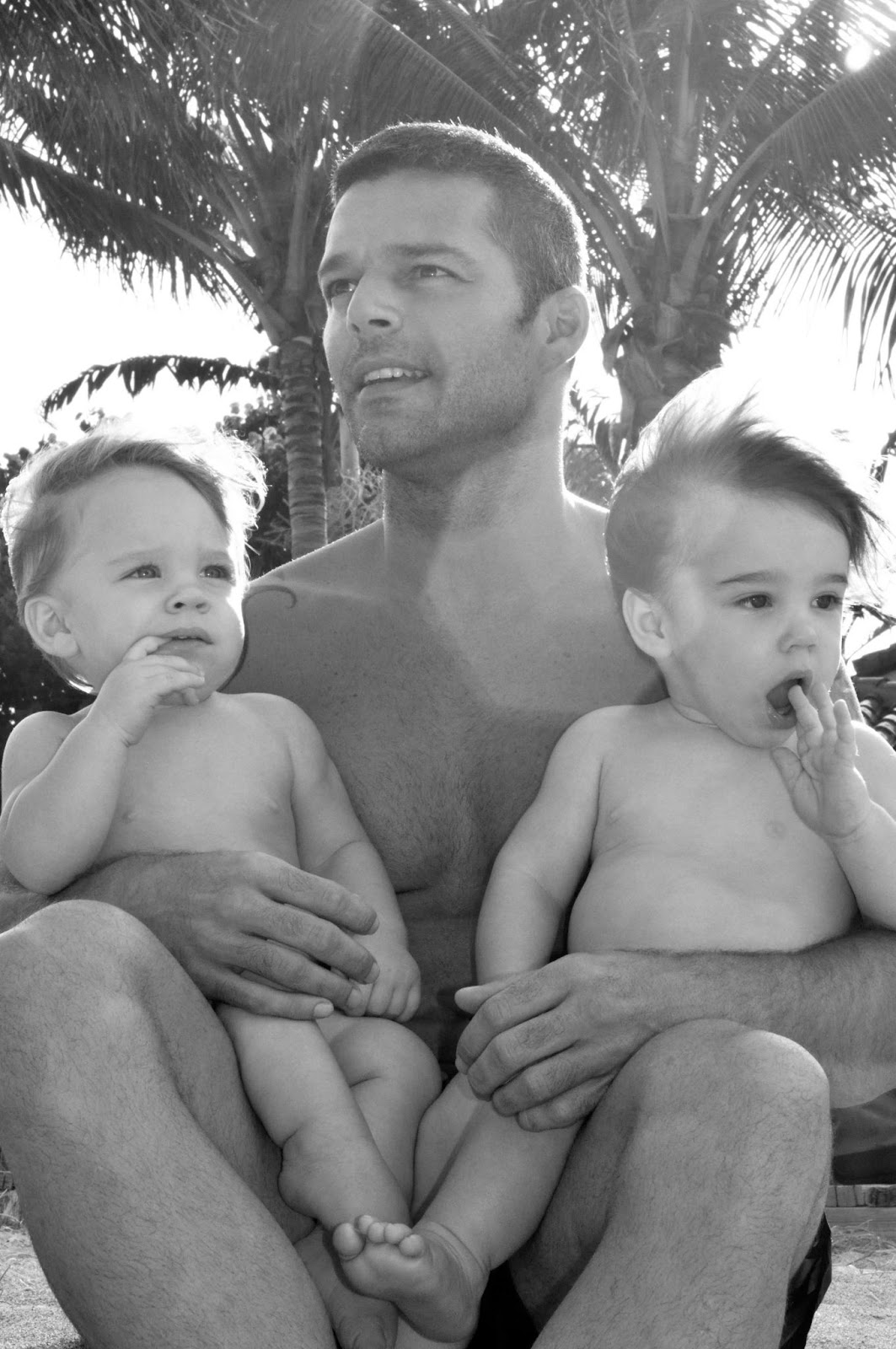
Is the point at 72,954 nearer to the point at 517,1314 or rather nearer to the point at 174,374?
the point at 517,1314

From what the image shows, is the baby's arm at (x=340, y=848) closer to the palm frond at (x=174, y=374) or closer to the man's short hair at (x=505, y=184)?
the man's short hair at (x=505, y=184)

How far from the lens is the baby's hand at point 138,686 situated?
92.0 inches

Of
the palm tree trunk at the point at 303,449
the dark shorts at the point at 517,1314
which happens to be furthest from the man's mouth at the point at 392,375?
the palm tree trunk at the point at 303,449

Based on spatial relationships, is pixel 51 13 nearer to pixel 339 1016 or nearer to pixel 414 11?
pixel 414 11

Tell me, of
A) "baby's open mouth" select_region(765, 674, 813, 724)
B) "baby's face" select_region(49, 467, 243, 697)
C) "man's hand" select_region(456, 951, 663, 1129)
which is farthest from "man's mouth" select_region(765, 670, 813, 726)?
"baby's face" select_region(49, 467, 243, 697)

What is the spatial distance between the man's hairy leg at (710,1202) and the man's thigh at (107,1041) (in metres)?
0.55

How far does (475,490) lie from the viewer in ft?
10.0

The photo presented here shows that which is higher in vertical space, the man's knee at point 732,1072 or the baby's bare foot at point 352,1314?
the man's knee at point 732,1072

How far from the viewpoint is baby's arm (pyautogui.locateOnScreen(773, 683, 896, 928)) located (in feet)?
6.95

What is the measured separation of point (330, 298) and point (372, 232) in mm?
246

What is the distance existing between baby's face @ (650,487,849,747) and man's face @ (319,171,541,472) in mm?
702

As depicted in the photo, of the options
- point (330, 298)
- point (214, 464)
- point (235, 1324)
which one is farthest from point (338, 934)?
point (330, 298)

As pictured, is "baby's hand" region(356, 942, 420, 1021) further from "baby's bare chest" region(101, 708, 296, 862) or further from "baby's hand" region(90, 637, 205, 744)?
"baby's hand" region(90, 637, 205, 744)

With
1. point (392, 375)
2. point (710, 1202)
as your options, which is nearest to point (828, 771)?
point (710, 1202)
